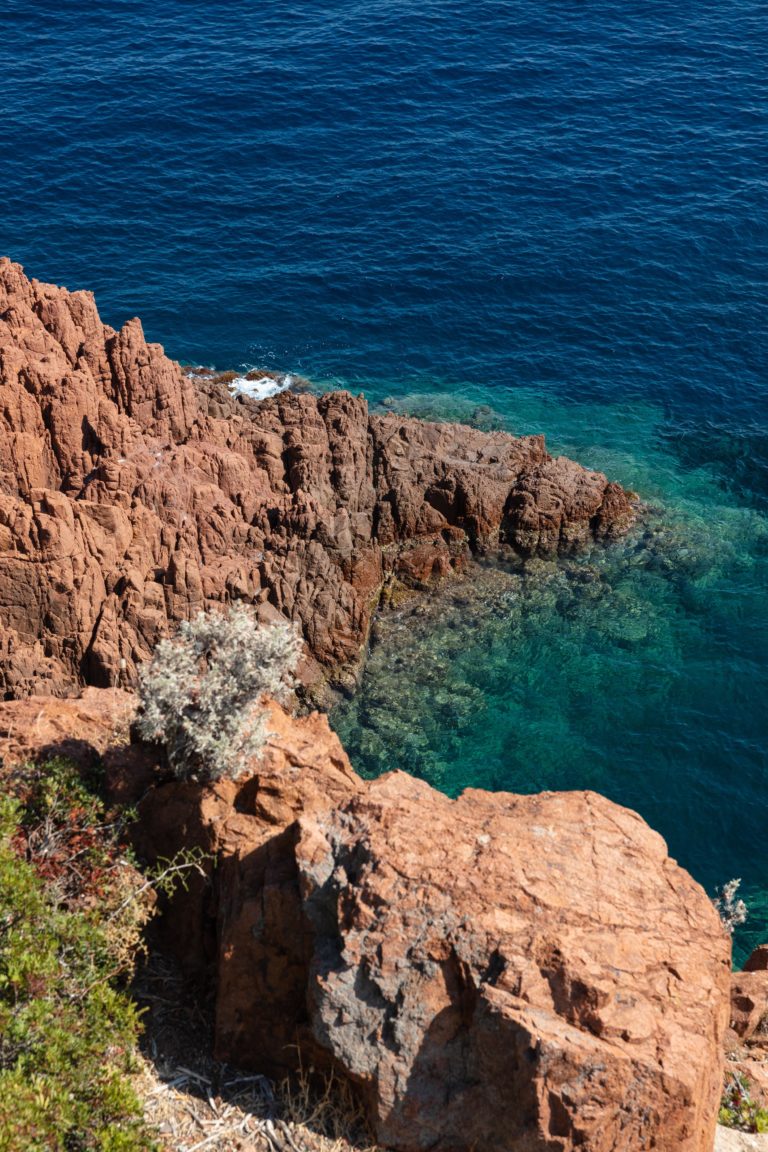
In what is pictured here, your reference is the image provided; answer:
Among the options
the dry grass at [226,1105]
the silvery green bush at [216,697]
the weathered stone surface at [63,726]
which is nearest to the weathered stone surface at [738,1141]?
the dry grass at [226,1105]

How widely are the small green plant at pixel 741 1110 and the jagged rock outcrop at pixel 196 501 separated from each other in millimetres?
18269

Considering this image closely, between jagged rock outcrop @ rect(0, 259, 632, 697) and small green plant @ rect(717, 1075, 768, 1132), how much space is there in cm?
1827

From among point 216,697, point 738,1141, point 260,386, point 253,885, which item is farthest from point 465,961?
point 260,386

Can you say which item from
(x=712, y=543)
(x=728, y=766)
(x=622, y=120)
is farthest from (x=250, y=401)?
(x=622, y=120)

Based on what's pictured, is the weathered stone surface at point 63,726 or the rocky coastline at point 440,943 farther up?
the weathered stone surface at point 63,726

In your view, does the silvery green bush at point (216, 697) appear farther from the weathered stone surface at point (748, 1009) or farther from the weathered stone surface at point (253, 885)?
the weathered stone surface at point (748, 1009)

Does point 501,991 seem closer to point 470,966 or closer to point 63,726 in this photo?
point 470,966

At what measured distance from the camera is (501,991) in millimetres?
11766

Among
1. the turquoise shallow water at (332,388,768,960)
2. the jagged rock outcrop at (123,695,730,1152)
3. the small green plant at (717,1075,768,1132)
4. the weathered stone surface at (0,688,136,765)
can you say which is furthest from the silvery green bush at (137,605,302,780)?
the turquoise shallow water at (332,388,768,960)

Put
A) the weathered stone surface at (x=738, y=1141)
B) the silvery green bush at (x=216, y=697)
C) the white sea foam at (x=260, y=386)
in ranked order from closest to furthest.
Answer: the weathered stone surface at (x=738, y=1141) → the silvery green bush at (x=216, y=697) → the white sea foam at (x=260, y=386)

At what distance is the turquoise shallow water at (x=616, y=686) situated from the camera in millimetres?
30297

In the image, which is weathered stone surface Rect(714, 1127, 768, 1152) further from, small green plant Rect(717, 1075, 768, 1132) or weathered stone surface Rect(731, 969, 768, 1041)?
weathered stone surface Rect(731, 969, 768, 1041)

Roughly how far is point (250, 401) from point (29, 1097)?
112ft

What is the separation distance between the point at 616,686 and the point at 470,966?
22.8 m
